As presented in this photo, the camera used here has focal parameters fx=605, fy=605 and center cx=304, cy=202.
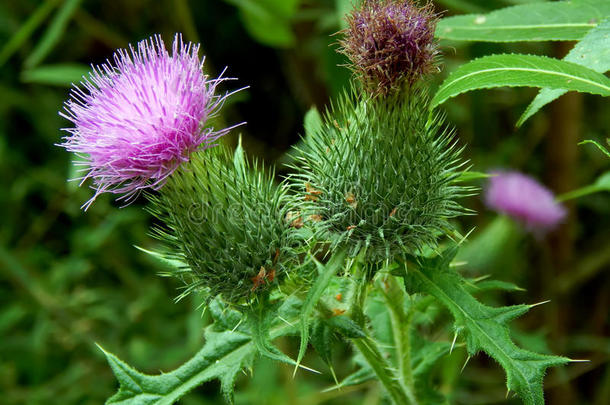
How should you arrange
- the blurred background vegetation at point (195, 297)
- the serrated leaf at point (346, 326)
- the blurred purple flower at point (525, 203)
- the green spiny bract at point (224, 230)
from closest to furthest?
1. the serrated leaf at point (346, 326)
2. the green spiny bract at point (224, 230)
3. the blurred purple flower at point (525, 203)
4. the blurred background vegetation at point (195, 297)

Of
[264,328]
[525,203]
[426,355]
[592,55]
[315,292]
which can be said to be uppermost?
[592,55]

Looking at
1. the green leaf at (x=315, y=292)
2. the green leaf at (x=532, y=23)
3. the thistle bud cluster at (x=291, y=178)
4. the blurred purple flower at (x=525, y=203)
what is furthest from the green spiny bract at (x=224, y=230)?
the blurred purple flower at (x=525, y=203)

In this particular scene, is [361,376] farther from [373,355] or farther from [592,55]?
[592,55]

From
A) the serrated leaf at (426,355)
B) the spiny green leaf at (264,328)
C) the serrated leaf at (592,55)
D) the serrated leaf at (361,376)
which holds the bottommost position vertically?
the serrated leaf at (426,355)

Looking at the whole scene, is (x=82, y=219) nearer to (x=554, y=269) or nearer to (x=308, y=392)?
(x=308, y=392)

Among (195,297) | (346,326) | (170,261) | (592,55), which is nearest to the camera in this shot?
(592,55)

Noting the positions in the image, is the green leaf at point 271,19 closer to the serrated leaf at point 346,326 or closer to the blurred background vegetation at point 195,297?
the blurred background vegetation at point 195,297

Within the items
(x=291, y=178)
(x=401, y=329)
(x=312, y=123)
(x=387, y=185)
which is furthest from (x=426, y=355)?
(x=312, y=123)
